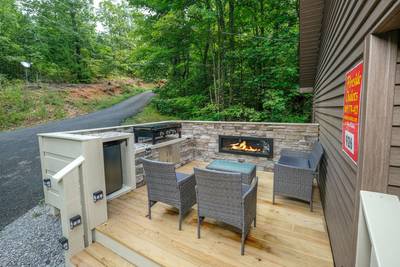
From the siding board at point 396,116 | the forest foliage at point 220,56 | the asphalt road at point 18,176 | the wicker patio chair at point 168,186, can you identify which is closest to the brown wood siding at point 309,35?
the forest foliage at point 220,56

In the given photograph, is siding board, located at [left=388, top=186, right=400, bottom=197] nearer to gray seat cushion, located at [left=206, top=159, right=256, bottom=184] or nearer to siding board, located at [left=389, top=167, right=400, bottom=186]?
siding board, located at [left=389, top=167, right=400, bottom=186]

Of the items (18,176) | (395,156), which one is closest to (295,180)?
(395,156)

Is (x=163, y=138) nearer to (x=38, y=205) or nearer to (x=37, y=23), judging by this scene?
(x=38, y=205)

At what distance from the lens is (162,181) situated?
261 centimetres

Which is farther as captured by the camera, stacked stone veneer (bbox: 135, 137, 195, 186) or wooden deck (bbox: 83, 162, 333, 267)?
stacked stone veneer (bbox: 135, 137, 195, 186)

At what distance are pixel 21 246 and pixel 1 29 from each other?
1464 centimetres

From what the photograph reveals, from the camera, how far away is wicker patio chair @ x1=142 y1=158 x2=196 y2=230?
253 cm

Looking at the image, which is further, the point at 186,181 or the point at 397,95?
the point at 186,181

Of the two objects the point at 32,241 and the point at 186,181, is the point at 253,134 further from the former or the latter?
the point at 32,241

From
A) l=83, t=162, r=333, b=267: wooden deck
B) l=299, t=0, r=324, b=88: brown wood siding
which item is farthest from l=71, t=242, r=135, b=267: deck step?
l=299, t=0, r=324, b=88: brown wood siding

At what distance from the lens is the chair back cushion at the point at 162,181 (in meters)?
2.52

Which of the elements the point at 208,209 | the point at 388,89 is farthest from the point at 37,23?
the point at 388,89

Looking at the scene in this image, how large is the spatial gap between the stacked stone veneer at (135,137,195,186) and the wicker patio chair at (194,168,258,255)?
182 centimetres

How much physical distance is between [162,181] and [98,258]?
3.64 feet
